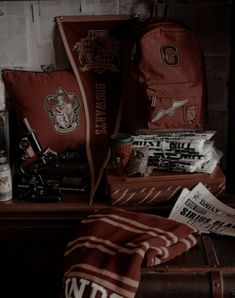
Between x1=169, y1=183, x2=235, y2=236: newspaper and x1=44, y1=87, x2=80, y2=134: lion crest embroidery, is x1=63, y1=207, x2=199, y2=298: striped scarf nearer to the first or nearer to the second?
x1=169, y1=183, x2=235, y2=236: newspaper

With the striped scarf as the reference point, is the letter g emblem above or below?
above

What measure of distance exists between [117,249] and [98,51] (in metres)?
0.70

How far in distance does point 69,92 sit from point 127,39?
26 centimetres

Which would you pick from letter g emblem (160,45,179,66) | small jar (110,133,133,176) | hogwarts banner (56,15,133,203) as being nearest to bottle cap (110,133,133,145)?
small jar (110,133,133,176)

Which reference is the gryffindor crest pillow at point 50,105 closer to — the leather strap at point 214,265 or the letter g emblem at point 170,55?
the letter g emblem at point 170,55

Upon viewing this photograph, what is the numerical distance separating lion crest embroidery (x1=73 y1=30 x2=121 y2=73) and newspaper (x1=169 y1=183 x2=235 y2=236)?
503 millimetres

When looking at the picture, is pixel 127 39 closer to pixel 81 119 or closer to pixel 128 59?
pixel 128 59

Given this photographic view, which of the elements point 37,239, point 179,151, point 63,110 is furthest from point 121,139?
point 37,239

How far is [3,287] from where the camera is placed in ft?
5.10

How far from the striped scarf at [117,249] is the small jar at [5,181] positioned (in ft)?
0.97

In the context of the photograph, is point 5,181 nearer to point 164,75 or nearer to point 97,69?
point 97,69

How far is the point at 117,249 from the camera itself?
47.1 inches

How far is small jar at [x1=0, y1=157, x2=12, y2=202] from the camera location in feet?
4.73

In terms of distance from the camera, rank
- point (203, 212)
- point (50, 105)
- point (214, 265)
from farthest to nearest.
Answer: point (50, 105), point (203, 212), point (214, 265)
